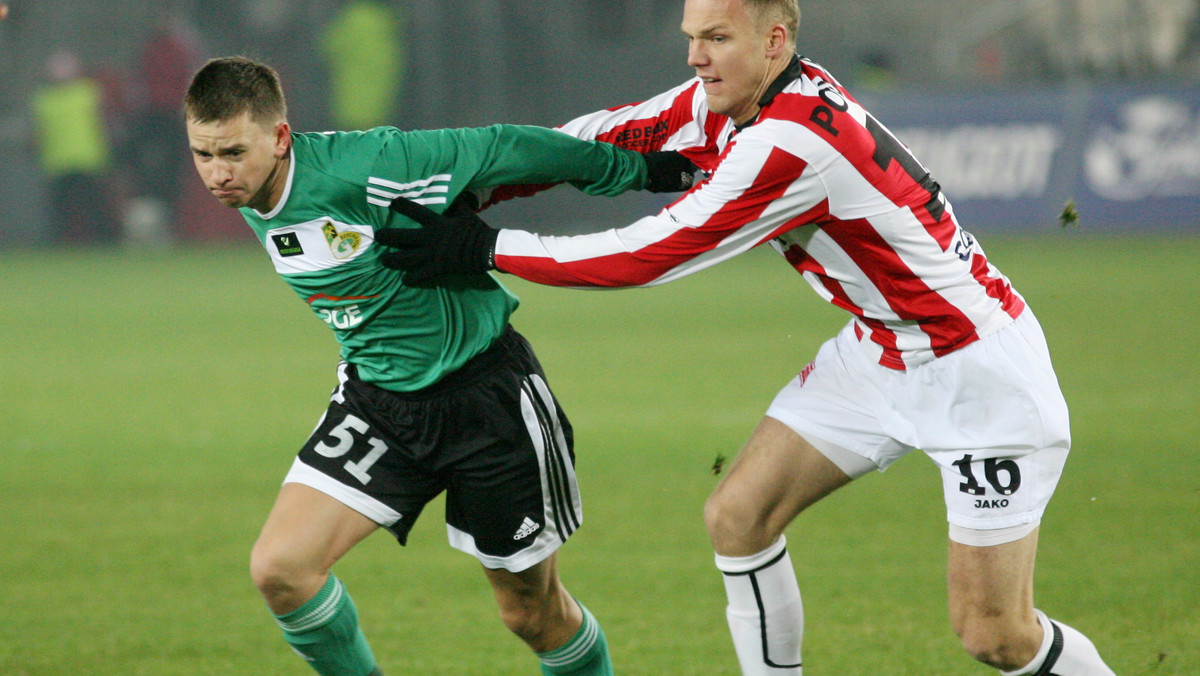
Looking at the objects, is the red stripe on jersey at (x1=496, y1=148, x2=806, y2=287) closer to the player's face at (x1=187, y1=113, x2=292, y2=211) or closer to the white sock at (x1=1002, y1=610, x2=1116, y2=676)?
the player's face at (x1=187, y1=113, x2=292, y2=211)

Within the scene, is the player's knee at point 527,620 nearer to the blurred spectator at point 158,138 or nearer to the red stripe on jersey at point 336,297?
the red stripe on jersey at point 336,297

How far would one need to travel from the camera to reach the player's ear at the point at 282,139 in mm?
3516

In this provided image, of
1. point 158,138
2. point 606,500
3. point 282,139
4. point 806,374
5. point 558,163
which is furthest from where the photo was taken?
point 158,138

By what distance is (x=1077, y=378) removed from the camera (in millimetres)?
8727

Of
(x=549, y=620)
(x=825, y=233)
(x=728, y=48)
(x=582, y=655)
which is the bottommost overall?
(x=582, y=655)

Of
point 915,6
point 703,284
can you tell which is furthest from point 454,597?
point 915,6

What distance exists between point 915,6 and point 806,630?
62.5ft

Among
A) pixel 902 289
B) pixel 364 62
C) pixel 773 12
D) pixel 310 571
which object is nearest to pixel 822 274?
pixel 902 289

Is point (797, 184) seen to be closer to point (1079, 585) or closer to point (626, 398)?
point (1079, 585)

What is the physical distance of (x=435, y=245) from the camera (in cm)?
347

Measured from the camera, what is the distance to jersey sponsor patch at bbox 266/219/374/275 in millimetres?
3609

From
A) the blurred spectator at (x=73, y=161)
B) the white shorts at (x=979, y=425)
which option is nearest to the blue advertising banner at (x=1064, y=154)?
the blurred spectator at (x=73, y=161)

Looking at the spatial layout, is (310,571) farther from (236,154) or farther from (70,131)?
(70,131)

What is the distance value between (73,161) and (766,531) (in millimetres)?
16428
